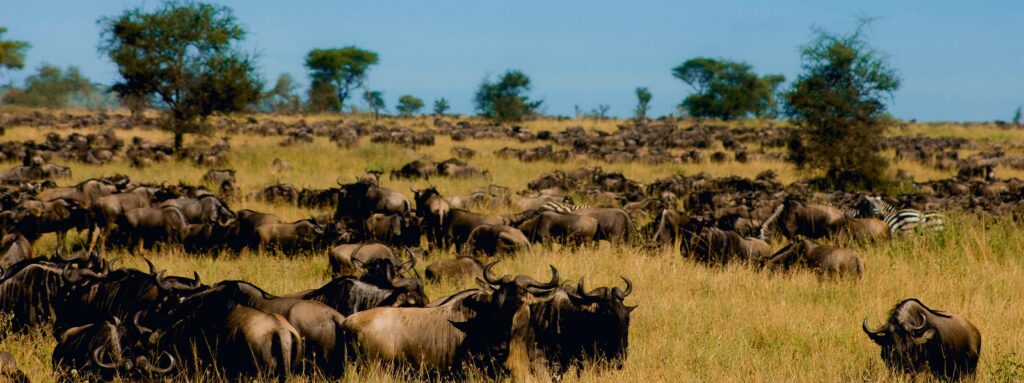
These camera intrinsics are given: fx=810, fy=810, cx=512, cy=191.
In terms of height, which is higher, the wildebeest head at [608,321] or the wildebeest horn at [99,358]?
the wildebeest head at [608,321]

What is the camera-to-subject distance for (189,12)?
27.8 meters

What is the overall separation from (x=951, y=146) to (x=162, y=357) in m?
41.6

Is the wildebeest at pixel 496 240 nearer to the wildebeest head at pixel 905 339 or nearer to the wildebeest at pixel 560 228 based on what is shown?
the wildebeest at pixel 560 228

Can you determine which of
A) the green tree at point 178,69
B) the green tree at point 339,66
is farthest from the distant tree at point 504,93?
the green tree at point 178,69

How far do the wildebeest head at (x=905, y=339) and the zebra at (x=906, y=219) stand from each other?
20.9ft

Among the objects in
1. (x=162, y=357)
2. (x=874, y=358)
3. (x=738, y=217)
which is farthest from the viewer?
(x=738, y=217)

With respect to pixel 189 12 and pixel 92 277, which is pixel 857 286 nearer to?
pixel 92 277

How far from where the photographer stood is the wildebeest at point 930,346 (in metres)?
5.54

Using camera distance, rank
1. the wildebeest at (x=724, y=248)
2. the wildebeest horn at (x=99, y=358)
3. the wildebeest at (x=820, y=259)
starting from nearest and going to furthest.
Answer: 1. the wildebeest horn at (x=99, y=358)
2. the wildebeest at (x=820, y=259)
3. the wildebeest at (x=724, y=248)

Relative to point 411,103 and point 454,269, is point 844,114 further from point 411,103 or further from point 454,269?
point 411,103

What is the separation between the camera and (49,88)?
4001 inches

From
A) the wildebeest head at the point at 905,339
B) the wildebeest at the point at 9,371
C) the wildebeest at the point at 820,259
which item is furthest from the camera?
the wildebeest at the point at 820,259

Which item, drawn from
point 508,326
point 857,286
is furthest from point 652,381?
point 857,286

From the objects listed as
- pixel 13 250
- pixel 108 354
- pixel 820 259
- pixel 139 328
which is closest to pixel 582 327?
pixel 139 328
